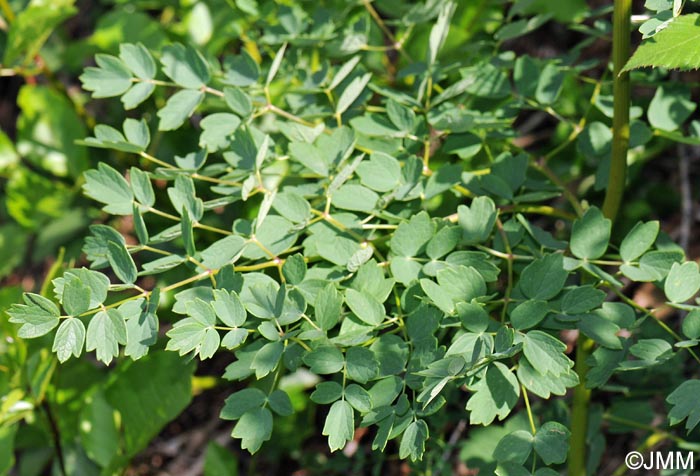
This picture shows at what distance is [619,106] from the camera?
2.95ft

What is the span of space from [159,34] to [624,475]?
1278 millimetres

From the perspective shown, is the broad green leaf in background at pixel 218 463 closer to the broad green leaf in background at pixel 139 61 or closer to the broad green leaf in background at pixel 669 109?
the broad green leaf in background at pixel 139 61

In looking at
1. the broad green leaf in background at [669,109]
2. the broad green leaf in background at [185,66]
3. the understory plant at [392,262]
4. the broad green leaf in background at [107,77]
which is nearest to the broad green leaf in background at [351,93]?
the understory plant at [392,262]

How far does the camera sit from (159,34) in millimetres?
1587

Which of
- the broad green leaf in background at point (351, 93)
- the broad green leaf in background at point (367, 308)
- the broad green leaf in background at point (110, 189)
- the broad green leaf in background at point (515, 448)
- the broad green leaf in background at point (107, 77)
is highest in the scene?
the broad green leaf in background at point (107, 77)

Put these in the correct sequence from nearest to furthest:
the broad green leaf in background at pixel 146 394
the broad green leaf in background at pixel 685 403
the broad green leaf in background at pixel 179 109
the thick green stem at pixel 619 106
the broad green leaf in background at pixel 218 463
Result: the broad green leaf in background at pixel 685 403 < the thick green stem at pixel 619 106 < the broad green leaf in background at pixel 179 109 < the broad green leaf in background at pixel 146 394 < the broad green leaf in background at pixel 218 463

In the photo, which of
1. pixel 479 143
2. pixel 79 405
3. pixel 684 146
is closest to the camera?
pixel 479 143

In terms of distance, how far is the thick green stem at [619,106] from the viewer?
2.76 ft

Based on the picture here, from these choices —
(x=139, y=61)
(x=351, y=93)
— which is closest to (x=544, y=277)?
(x=351, y=93)

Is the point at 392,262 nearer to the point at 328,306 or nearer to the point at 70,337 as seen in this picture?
the point at 328,306

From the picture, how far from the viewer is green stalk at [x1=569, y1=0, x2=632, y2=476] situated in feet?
2.78

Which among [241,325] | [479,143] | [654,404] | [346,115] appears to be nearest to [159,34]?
[346,115]

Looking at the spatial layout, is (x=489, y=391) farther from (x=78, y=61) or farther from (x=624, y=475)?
(x=78, y=61)
